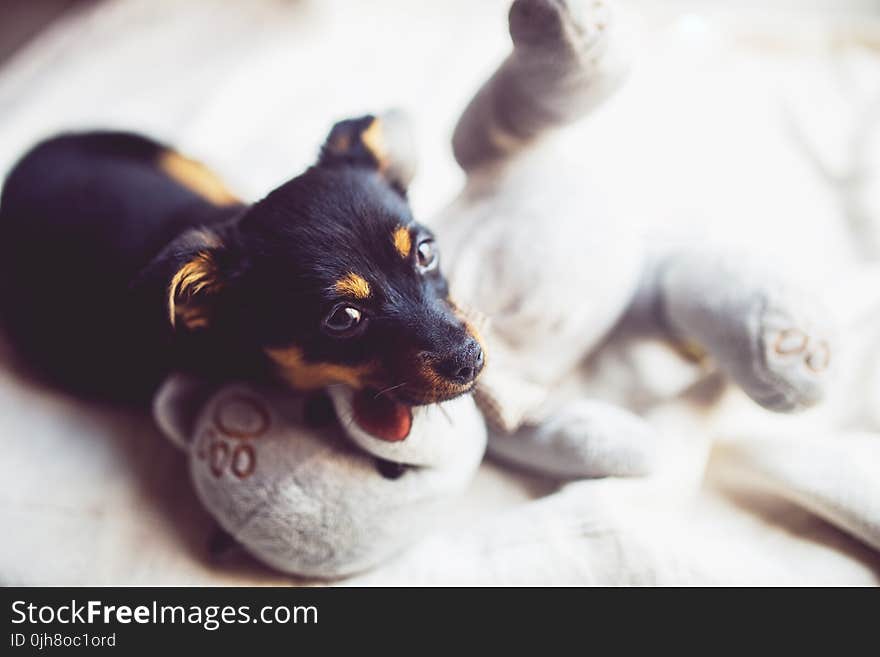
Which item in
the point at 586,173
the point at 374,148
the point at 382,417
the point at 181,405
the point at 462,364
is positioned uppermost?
the point at 586,173

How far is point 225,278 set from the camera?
795 mm

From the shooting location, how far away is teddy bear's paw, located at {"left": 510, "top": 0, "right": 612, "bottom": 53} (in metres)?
0.74

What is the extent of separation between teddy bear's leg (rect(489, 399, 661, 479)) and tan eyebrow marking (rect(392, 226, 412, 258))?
33 cm

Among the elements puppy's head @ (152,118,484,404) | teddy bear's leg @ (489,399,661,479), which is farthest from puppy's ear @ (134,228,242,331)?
teddy bear's leg @ (489,399,661,479)

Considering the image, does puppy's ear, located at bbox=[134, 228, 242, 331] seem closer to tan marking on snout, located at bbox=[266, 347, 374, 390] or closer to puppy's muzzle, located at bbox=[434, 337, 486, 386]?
tan marking on snout, located at bbox=[266, 347, 374, 390]

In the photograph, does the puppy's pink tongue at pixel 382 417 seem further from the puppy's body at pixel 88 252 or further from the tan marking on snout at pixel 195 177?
the tan marking on snout at pixel 195 177

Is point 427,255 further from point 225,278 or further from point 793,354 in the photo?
point 793,354

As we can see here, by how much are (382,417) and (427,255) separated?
20 cm

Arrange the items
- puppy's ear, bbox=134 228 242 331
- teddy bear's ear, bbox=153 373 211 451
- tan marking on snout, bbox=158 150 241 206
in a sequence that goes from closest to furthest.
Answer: puppy's ear, bbox=134 228 242 331, teddy bear's ear, bbox=153 373 211 451, tan marking on snout, bbox=158 150 241 206

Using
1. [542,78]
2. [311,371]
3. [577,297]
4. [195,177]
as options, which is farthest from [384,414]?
[195,177]
